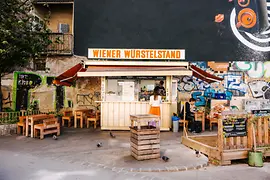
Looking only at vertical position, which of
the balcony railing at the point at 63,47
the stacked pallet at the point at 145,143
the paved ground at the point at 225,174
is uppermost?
the balcony railing at the point at 63,47

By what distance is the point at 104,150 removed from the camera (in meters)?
8.48

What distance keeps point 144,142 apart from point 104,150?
183 centimetres

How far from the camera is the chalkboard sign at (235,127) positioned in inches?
284

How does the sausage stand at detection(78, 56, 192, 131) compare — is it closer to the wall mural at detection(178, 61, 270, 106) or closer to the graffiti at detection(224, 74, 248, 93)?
the wall mural at detection(178, 61, 270, 106)

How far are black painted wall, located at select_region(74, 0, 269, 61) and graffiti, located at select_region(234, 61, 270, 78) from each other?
1.36 ft

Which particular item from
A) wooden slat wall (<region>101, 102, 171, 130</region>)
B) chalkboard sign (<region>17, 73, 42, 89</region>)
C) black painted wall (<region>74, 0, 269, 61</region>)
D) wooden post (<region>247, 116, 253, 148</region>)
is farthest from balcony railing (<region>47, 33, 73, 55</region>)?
wooden post (<region>247, 116, 253, 148</region>)

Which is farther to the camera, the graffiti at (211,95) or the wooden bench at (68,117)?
the graffiti at (211,95)

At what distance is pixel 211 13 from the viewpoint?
16266mm

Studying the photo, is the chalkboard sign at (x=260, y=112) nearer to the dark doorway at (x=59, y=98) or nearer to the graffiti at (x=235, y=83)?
the graffiti at (x=235, y=83)

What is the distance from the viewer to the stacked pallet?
23.5ft

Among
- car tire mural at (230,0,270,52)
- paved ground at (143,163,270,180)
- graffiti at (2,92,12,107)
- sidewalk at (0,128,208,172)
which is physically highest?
car tire mural at (230,0,270,52)

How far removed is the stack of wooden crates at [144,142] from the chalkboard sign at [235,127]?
187 centimetres

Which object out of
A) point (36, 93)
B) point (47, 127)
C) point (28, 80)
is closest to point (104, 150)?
point (47, 127)

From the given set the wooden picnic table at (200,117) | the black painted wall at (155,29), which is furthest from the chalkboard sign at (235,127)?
the black painted wall at (155,29)
